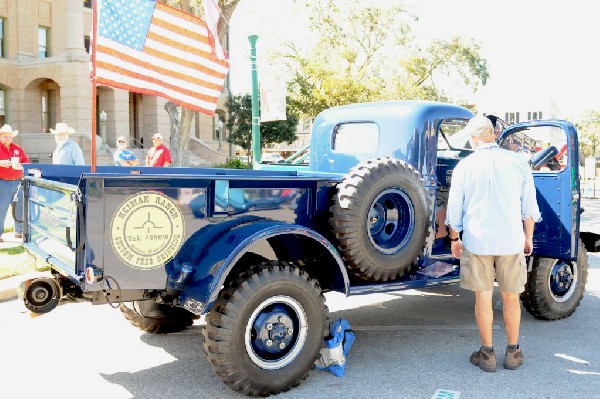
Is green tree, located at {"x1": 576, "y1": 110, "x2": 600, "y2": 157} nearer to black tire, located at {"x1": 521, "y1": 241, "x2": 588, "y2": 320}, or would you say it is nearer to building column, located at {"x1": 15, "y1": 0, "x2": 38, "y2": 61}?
building column, located at {"x1": 15, "y1": 0, "x2": 38, "y2": 61}

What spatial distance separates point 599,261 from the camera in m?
8.77

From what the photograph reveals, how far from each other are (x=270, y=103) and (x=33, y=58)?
28.3m

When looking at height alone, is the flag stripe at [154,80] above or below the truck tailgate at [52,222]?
above

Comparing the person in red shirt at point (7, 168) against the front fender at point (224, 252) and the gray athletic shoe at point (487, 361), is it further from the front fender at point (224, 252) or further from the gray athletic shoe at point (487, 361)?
the gray athletic shoe at point (487, 361)

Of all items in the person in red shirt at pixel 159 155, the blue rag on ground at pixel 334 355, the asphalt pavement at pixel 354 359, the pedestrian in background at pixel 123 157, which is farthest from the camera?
the person in red shirt at pixel 159 155

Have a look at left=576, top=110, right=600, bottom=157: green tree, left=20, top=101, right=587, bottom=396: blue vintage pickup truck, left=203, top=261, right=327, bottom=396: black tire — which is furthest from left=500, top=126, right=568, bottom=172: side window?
left=576, top=110, right=600, bottom=157: green tree

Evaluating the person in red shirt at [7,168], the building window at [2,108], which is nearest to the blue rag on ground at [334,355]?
the person in red shirt at [7,168]

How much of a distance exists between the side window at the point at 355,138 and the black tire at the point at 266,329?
1.97 meters

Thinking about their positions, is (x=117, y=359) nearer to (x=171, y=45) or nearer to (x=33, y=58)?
(x=171, y=45)

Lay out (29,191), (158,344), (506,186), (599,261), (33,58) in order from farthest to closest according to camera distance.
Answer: (33,58) < (599,261) < (158,344) < (29,191) < (506,186)

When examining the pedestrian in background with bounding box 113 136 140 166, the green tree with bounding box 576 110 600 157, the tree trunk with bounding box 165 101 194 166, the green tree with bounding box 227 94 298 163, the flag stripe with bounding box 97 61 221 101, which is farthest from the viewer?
the green tree with bounding box 576 110 600 157

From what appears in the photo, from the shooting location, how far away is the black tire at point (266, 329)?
3521 mm

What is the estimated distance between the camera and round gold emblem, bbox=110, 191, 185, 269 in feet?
11.1

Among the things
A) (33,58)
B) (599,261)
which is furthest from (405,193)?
(33,58)
